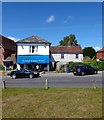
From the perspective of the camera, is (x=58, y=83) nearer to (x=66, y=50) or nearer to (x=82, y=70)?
(x=82, y=70)

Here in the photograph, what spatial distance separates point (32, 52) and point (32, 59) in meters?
1.41

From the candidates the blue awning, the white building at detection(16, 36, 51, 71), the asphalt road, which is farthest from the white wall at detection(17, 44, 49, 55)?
the asphalt road

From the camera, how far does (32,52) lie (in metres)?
47.1

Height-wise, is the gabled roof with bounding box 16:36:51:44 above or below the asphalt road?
above

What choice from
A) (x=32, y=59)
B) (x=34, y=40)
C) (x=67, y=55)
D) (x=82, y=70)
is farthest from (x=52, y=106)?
(x=67, y=55)

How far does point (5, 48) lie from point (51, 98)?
38293 millimetres

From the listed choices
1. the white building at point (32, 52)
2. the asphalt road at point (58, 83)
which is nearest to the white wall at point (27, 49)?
the white building at point (32, 52)

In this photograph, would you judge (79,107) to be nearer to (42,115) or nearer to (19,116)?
(42,115)

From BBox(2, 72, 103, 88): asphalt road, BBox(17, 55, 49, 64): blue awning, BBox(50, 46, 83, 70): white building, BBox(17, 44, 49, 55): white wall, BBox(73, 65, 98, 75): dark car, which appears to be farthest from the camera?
BBox(50, 46, 83, 70): white building

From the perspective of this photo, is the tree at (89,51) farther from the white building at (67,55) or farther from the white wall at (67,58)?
the white wall at (67,58)

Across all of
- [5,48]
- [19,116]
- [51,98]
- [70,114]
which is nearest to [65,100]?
[51,98]

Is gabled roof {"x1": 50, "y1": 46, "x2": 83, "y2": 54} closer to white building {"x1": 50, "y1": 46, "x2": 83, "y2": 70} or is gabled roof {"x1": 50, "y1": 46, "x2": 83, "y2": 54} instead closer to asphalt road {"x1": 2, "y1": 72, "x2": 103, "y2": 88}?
white building {"x1": 50, "y1": 46, "x2": 83, "y2": 70}

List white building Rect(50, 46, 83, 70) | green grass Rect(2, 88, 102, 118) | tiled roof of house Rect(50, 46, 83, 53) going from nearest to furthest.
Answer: green grass Rect(2, 88, 102, 118) < white building Rect(50, 46, 83, 70) < tiled roof of house Rect(50, 46, 83, 53)

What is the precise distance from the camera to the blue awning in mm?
46531
